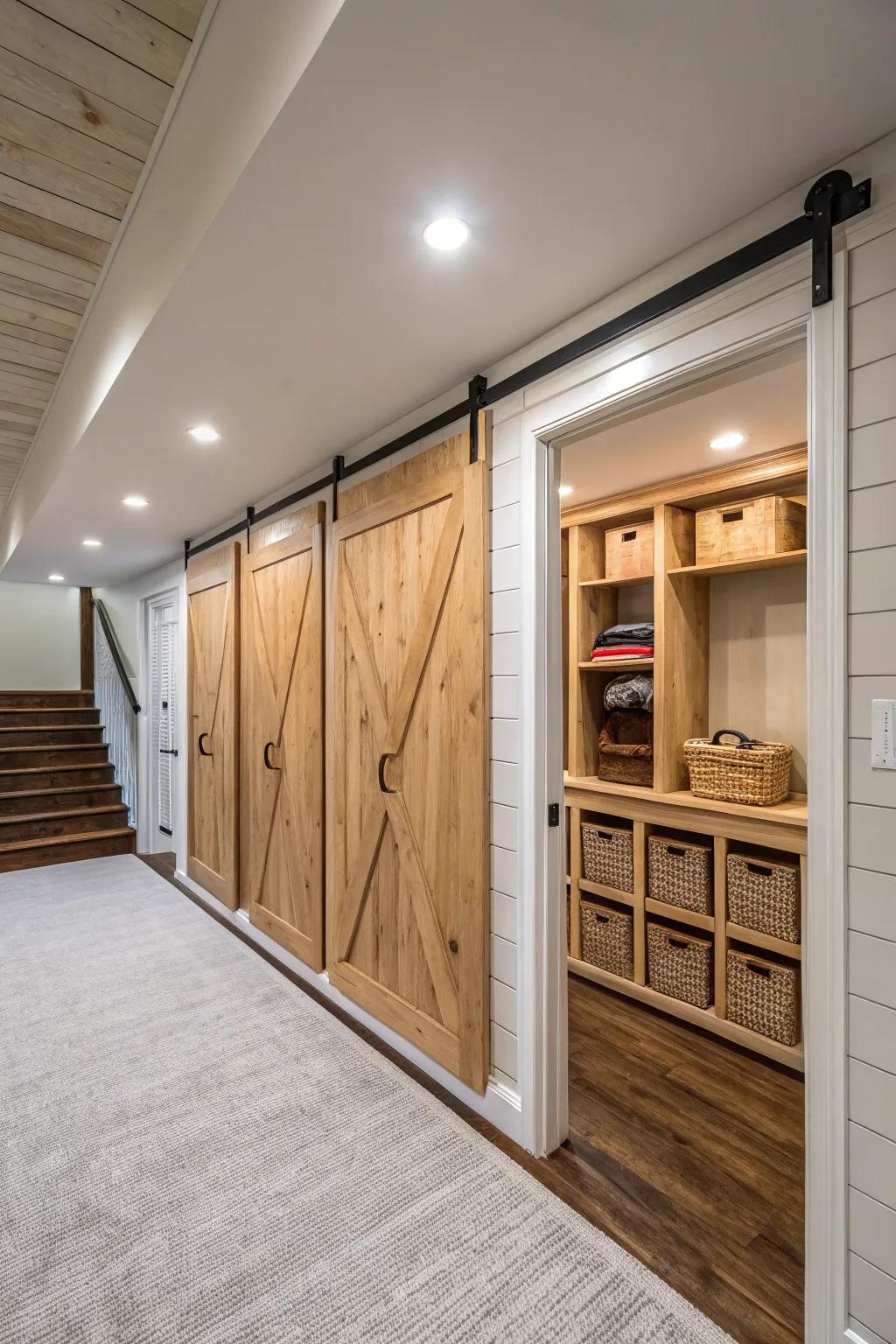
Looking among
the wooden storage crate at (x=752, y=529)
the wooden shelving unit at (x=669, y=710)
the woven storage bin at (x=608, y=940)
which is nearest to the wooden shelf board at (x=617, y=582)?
the wooden shelving unit at (x=669, y=710)

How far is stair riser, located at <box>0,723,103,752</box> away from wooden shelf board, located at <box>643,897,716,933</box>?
18.2 ft

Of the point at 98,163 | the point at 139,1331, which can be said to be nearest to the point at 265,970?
the point at 139,1331

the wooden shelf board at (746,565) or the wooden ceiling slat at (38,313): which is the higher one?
the wooden ceiling slat at (38,313)

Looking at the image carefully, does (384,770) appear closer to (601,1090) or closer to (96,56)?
(601,1090)

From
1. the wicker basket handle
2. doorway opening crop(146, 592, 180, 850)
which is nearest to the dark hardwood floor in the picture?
the wicker basket handle

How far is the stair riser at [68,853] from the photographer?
512 centimetres

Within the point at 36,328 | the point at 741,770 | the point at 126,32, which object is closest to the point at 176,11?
the point at 126,32

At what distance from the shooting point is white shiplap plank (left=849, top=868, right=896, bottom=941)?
1.23 m

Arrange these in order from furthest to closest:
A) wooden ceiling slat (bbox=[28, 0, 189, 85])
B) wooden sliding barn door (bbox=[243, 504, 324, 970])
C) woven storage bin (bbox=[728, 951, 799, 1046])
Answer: wooden sliding barn door (bbox=[243, 504, 324, 970]) < woven storage bin (bbox=[728, 951, 799, 1046]) < wooden ceiling slat (bbox=[28, 0, 189, 85])

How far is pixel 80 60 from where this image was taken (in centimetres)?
144

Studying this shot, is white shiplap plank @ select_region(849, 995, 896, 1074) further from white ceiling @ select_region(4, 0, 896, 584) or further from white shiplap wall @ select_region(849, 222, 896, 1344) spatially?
white ceiling @ select_region(4, 0, 896, 584)

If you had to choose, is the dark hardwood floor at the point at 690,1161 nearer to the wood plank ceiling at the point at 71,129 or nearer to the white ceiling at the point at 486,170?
the white ceiling at the point at 486,170

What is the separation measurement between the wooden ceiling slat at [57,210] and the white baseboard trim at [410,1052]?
2888 millimetres

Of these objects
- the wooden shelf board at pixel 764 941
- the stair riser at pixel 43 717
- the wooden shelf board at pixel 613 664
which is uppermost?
the wooden shelf board at pixel 613 664
